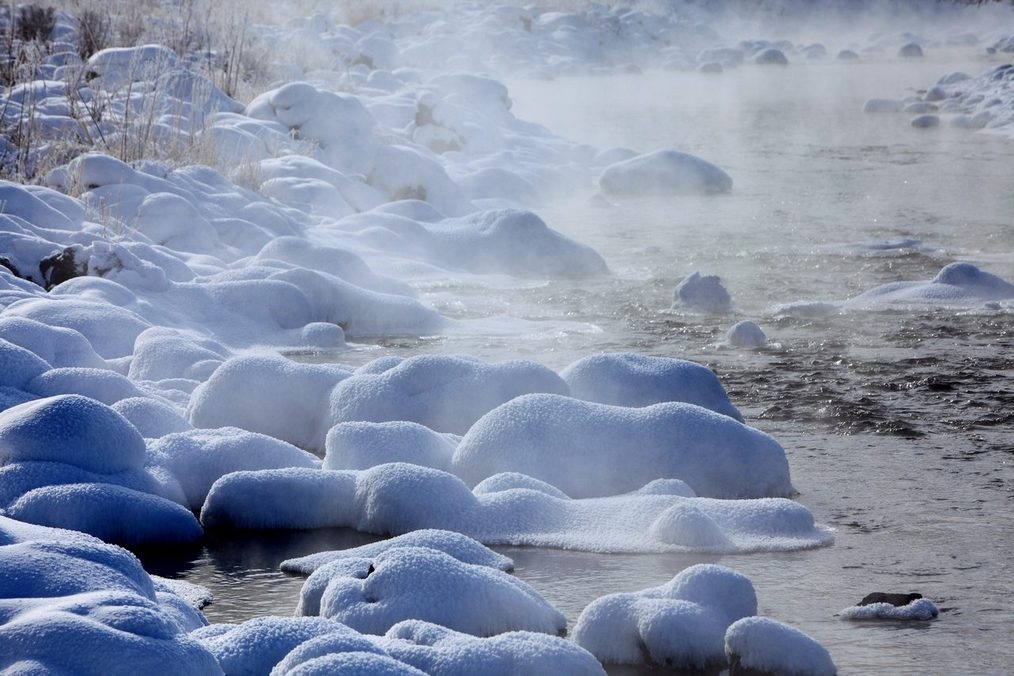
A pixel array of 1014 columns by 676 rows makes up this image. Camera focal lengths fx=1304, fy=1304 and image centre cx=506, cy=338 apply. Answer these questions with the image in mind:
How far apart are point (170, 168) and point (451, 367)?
4.37 m

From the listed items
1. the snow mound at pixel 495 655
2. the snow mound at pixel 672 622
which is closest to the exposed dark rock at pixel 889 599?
the snow mound at pixel 672 622

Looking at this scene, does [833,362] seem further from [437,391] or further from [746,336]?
[437,391]

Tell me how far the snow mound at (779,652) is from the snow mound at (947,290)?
181 inches

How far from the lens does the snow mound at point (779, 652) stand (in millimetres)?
2918

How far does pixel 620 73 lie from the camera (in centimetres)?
2841

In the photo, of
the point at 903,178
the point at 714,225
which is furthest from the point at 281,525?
the point at 903,178

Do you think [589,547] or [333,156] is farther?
[333,156]

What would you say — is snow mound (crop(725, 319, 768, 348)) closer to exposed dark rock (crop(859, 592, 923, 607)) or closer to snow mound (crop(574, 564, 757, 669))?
exposed dark rock (crop(859, 592, 923, 607))

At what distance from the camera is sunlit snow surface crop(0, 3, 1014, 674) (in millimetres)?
2988

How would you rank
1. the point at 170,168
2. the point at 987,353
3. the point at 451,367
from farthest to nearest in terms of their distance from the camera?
1. the point at 170,168
2. the point at 987,353
3. the point at 451,367

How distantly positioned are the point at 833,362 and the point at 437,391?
7.08ft

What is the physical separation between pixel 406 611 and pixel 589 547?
94 centimetres

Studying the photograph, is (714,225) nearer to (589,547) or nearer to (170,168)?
(170,168)

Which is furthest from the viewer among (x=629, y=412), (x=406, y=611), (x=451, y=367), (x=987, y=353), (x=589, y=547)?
(x=987, y=353)
